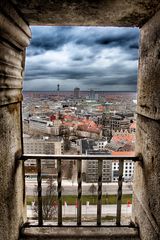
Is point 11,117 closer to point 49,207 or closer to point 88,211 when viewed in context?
point 49,207

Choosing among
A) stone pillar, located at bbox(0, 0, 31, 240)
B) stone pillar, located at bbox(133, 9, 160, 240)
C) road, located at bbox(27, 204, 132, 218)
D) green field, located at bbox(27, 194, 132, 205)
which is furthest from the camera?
green field, located at bbox(27, 194, 132, 205)

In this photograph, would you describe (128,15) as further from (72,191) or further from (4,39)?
(72,191)

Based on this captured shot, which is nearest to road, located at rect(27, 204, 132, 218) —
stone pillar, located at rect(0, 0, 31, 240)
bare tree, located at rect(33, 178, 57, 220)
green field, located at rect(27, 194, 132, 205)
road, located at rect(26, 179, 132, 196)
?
green field, located at rect(27, 194, 132, 205)

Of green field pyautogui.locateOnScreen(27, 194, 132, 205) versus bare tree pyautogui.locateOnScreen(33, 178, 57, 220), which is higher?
bare tree pyautogui.locateOnScreen(33, 178, 57, 220)

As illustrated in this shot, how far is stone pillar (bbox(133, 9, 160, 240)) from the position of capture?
6.95 feet

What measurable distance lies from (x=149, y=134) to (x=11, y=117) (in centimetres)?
129

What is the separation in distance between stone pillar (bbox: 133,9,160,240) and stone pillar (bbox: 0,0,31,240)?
1.17 m

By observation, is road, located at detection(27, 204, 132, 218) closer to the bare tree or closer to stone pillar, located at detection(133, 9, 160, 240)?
the bare tree

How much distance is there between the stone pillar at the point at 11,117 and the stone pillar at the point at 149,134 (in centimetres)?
117

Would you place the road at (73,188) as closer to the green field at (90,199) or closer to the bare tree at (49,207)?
the green field at (90,199)

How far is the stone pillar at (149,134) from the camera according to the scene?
2117 mm

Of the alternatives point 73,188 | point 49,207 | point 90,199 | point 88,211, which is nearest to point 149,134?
point 49,207

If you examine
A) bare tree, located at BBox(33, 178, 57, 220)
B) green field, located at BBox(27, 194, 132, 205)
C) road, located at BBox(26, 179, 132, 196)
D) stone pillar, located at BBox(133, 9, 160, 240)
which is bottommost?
green field, located at BBox(27, 194, 132, 205)

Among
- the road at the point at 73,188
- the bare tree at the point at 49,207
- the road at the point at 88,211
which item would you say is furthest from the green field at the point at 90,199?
the bare tree at the point at 49,207
